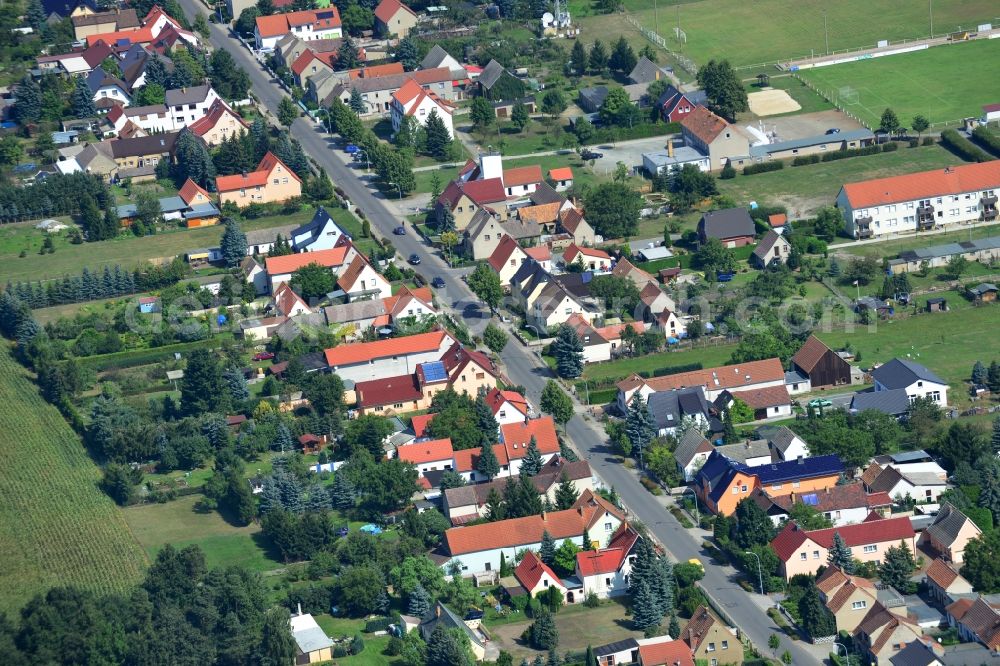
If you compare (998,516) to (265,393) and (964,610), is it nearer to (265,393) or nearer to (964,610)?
(964,610)

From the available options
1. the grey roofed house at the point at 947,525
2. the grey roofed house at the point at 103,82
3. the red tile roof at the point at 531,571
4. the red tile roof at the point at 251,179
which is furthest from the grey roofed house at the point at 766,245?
the grey roofed house at the point at 103,82

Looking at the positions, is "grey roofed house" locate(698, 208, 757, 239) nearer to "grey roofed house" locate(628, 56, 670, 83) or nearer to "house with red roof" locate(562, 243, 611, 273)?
"house with red roof" locate(562, 243, 611, 273)

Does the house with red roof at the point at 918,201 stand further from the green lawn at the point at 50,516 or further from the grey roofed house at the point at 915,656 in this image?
the green lawn at the point at 50,516

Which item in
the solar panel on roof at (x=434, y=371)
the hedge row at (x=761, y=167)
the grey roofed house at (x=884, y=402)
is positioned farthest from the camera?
the hedge row at (x=761, y=167)

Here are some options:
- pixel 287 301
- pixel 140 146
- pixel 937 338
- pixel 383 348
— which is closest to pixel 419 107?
pixel 140 146

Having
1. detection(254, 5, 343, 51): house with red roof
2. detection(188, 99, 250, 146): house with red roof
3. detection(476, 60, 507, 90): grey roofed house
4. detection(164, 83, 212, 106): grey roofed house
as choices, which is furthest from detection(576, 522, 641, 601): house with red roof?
detection(254, 5, 343, 51): house with red roof
